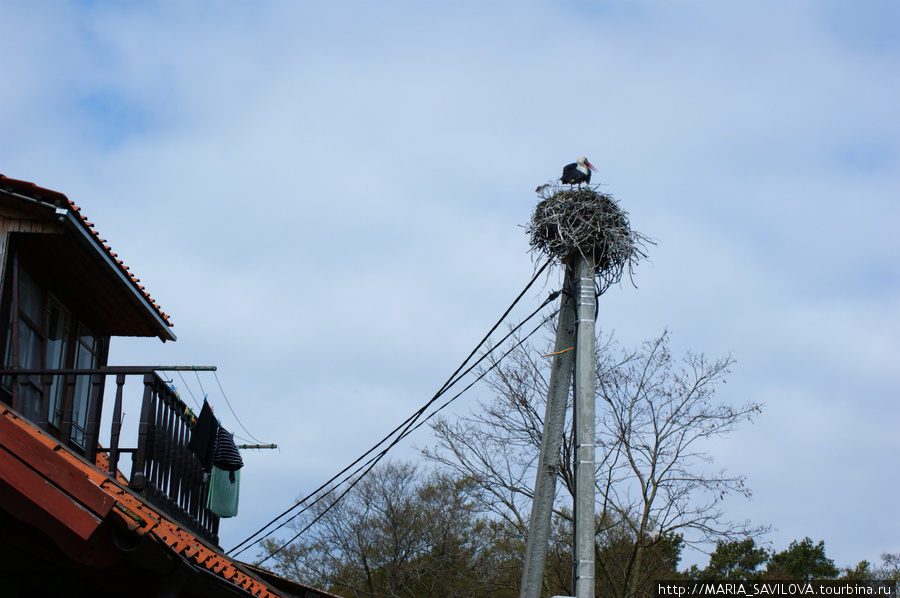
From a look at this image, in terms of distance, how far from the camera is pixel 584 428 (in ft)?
22.6

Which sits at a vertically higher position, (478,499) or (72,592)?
(478,499)

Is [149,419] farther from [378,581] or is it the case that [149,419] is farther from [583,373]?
[378,581]

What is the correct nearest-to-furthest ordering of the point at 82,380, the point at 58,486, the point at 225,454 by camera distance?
1. the point at 58,486
2. the point at 225,454
3. the point at 82,380

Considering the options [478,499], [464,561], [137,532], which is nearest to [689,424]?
[478,499]

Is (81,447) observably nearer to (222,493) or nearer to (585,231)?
(222,493)

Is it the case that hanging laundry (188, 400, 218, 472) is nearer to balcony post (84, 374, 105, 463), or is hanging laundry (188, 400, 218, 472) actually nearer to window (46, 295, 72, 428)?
window (46, 295, 72, 428)

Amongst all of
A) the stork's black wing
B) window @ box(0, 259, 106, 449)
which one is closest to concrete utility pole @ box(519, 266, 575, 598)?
the stork's black wing

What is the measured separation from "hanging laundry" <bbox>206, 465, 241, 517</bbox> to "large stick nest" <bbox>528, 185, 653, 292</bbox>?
14.7ft

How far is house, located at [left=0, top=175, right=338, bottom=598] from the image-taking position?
4344mm

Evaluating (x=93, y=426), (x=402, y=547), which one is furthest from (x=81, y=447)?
(x=402, y=547)

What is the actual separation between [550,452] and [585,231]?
1.98 metres

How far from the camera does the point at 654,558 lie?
2116 centimetres

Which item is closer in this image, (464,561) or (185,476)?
(185,476)

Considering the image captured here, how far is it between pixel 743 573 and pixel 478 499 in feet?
52.9
